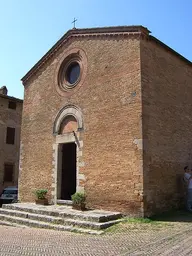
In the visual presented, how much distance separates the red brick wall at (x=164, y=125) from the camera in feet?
33.8

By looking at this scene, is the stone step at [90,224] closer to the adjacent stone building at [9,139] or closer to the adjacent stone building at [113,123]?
the adjacent stone building at [113,123]

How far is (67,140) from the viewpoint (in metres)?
12.8

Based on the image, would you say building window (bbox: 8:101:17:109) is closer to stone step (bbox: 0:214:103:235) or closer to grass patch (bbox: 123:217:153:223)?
stone step (bbox: 0:214:103:235)

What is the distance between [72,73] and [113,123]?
4219mm

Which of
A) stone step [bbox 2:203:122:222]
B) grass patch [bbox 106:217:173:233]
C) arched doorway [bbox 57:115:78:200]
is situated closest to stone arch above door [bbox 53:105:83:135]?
arched doorway [bbox 57:115:78:200]

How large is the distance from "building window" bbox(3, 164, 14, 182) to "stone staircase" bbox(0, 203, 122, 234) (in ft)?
39.3

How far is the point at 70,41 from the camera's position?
46.1ft

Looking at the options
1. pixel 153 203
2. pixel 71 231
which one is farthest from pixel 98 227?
pixel 153 203

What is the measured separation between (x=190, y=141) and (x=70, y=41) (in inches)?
283

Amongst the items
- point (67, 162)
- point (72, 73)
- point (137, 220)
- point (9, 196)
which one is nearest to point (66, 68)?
point (72, 73)

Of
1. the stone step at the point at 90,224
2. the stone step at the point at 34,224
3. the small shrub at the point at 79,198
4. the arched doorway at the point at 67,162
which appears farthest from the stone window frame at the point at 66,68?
the stone step at the point at 90,224

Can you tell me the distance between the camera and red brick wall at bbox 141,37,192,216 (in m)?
10.3

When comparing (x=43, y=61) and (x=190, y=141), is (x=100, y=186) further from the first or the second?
(x=43, y=61)

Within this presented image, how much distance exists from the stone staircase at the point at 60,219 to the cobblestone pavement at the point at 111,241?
34 centimetres
